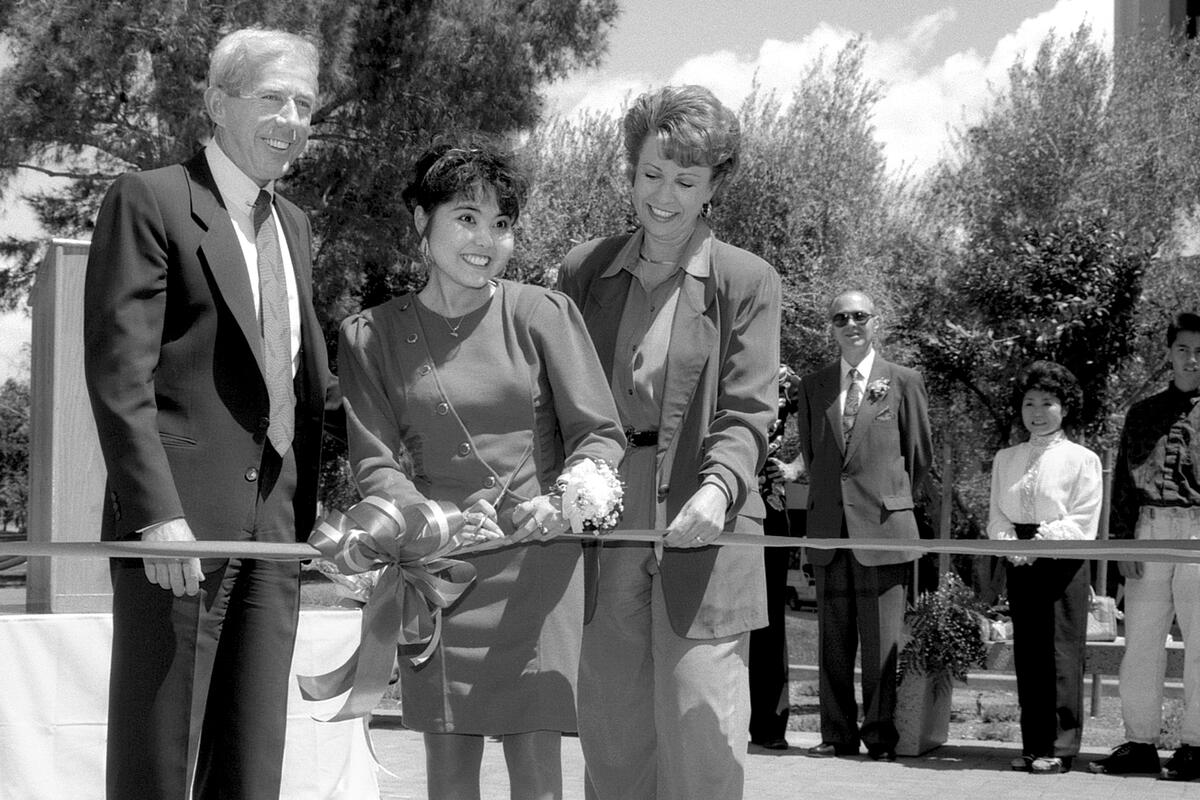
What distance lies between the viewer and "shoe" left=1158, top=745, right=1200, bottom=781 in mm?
6520

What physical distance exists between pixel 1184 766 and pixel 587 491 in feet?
15.0

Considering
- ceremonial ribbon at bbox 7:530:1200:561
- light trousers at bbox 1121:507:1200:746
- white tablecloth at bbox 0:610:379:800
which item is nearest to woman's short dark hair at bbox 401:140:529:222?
ceremonial ribbon at bbox 7:530:1200:561

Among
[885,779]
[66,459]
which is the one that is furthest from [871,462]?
[66,459]

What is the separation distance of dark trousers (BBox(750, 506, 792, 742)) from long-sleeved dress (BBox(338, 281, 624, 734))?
4.19 metres

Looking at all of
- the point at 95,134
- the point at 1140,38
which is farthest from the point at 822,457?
the point at 1140,38

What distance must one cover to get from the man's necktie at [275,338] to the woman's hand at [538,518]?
1.95ft

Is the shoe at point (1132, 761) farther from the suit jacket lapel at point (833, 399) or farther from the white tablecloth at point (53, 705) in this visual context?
the white tablecloth at point (53, 705)

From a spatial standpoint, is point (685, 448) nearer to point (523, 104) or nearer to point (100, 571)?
point (100, 571)

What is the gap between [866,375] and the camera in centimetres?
744

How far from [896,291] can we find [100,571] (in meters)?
21.0

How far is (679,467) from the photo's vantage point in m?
3.60

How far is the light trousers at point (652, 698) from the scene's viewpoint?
138 inches

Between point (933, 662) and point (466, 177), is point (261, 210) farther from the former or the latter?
point (933, 662)

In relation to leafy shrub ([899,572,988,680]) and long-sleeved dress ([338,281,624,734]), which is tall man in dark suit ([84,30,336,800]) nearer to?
long-sleeved dress ([338,281,624,734])
